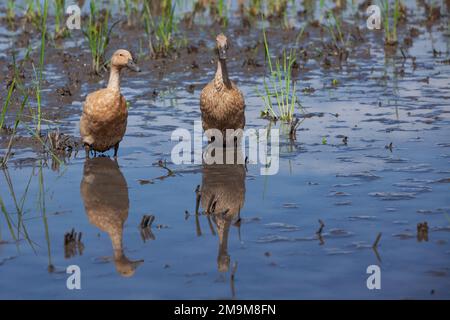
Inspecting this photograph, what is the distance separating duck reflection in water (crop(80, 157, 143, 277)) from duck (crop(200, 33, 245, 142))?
1233 millimetres

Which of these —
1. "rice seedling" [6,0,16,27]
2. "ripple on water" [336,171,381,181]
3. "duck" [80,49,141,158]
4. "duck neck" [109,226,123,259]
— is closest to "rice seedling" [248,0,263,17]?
"rice seedling" [6,0,16,27]

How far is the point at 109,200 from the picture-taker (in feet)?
26.0

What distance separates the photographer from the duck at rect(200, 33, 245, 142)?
970 cm

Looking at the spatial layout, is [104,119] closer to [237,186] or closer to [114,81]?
[114,81]

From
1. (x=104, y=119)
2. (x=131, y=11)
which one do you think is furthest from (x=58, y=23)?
(x=104, y=119)

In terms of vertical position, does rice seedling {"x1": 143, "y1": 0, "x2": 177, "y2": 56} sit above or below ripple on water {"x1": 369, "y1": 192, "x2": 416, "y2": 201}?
above

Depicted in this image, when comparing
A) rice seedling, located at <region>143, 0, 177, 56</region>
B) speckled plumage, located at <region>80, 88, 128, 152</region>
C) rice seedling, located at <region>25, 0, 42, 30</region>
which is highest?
rice seedling, located at <region>25, 0, 42, 30</region>

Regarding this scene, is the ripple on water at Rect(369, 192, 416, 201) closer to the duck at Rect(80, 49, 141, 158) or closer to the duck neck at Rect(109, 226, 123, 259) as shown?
the duck neck at Rect(109, 226, 123, 259)

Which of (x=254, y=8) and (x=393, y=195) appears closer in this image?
(x=393, y=195)

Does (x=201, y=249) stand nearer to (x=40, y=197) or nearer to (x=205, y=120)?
(x=40, y=197)

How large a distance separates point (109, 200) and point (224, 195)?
39.7 inches

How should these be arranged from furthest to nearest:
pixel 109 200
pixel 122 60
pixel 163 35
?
pixel 163 35 < pixel 122 60 < pixel 109 200

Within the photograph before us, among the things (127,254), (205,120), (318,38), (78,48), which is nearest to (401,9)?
(318,38)
